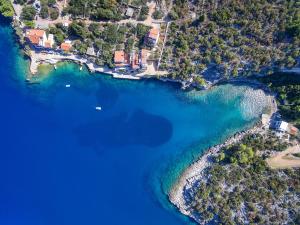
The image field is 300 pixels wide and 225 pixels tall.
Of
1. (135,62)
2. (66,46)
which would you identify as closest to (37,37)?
(66,46)

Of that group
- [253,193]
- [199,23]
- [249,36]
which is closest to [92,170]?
[253,193]

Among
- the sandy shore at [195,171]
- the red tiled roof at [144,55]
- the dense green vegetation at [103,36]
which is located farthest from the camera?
the sandy shore at [195,171]

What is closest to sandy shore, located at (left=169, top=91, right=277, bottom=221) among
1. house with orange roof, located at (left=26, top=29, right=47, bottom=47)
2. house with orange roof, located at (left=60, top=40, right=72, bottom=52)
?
house with orange roof, located at (left=60, top=40, right=72, bottom=52)

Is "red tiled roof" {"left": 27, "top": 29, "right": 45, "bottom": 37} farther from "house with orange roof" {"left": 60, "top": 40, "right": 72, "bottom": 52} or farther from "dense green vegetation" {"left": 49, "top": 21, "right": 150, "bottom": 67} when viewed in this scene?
"house with orange roof" {"left": 60, "top": 40, "right": 72, "bottom": 52}

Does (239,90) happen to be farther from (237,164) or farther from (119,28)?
(119,28)

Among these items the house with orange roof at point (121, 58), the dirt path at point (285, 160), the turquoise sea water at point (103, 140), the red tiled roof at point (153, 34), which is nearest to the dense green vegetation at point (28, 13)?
the turquoise sea water at point (103, 140)

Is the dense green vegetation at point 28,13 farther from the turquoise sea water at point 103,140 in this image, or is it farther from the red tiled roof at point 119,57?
the red tiled roof at point 119,57

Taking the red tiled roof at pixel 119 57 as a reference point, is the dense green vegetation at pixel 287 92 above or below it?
below

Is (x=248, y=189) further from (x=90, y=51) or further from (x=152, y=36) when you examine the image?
(x=90, y=51)
